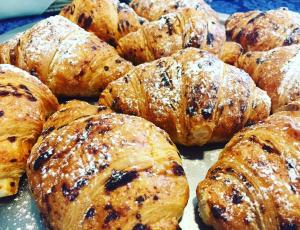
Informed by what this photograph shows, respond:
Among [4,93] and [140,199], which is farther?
[4,93]

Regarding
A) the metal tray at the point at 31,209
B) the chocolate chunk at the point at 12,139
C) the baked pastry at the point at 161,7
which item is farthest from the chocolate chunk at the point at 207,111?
the baked pastry at the point at 161,7

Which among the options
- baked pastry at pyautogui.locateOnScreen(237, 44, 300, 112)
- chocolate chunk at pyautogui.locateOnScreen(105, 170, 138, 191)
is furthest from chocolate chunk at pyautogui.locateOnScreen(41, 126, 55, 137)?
baked pastry at pyautogui.locateOnScreen(237, 44, 300, 112)

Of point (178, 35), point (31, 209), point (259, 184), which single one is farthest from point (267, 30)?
point (31, 209)

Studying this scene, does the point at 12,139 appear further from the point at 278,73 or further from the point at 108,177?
the point at 278,73

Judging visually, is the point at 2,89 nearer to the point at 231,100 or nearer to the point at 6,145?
the point at 6,145

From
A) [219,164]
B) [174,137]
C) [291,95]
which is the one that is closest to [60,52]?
[174,137]

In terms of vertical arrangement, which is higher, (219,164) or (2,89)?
(2,89)

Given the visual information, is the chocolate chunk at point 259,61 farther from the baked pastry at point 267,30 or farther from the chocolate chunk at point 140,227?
the chocolate chunk at point 140,227
